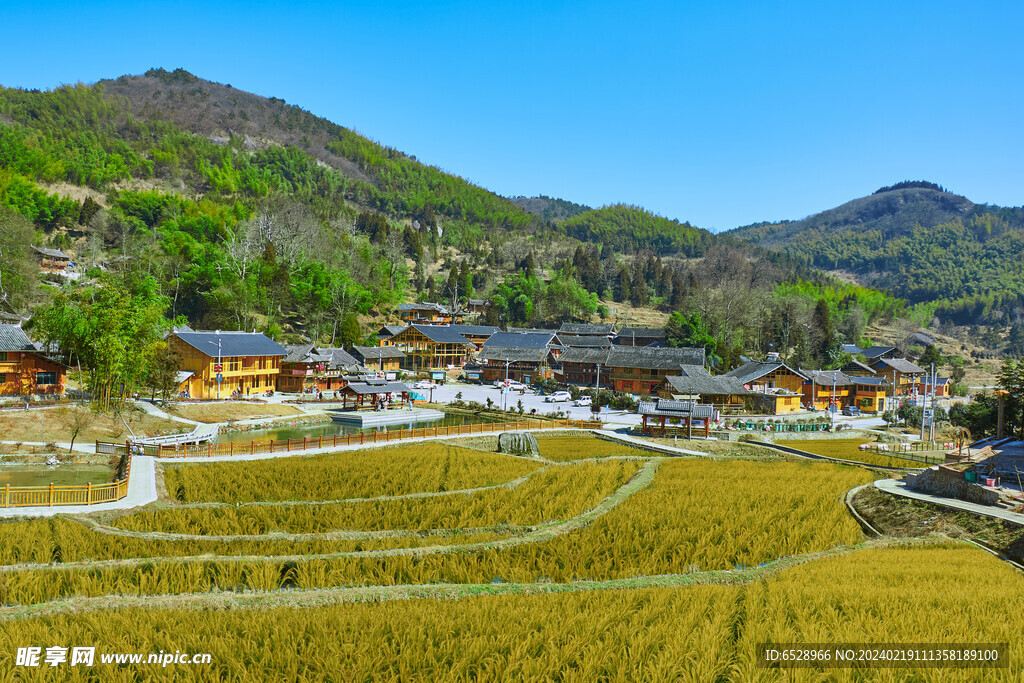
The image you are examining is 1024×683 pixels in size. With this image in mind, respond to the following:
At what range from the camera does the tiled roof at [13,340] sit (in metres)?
35.0

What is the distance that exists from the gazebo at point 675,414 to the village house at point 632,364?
1511cm

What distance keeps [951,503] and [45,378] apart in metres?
49.4

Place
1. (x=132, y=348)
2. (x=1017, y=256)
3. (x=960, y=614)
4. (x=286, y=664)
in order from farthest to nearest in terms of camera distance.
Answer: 1. (x=1017, y=256)
2. (x=132, y=348)
3. (x=960, y=614)
4. (x=286, y=664)

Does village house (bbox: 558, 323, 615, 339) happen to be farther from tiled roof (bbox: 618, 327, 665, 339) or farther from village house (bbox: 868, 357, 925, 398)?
village house (bbox: 868, 357, 925, 398)

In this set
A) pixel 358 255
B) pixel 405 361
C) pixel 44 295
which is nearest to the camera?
pixel 44 295

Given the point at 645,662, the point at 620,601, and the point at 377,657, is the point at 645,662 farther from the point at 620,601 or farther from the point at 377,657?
the point at 377,657

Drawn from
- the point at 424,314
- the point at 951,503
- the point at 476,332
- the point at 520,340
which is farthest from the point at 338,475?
the point at 424,314

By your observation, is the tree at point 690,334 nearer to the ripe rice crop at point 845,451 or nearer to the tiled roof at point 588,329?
the tiled roof at point 588,329

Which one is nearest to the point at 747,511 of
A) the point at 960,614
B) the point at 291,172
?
the point at 960,614

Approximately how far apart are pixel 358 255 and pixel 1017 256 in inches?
9112

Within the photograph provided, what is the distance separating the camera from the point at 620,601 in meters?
9.38

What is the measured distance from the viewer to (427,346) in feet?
246

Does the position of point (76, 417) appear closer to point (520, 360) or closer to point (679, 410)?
point (679, 410)

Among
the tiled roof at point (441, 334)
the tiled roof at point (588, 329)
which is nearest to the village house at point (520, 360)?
the tiled roof at point (441, 334)
